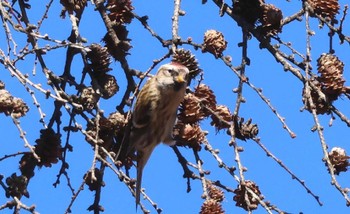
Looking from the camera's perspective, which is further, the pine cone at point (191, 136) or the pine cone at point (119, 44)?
the pine cone at point (119, 44)

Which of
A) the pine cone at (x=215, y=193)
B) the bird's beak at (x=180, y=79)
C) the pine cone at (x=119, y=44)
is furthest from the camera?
the pine cone at (x=119, y=44)

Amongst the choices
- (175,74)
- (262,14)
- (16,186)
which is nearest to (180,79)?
(175,74)

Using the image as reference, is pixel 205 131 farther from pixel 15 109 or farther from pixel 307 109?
pixel 15 109

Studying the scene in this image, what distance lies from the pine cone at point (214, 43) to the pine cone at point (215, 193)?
0.46m

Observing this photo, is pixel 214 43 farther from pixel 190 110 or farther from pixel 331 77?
pixel 331 77

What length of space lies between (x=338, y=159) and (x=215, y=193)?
15.9 inches

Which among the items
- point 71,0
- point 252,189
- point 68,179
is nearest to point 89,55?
point 71,0

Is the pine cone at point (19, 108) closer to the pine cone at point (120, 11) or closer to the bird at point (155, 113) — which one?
the bird at point (155, 113)

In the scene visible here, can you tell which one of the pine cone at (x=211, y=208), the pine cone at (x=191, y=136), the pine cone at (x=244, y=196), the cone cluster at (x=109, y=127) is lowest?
the pine cone at (x=211, y=208)

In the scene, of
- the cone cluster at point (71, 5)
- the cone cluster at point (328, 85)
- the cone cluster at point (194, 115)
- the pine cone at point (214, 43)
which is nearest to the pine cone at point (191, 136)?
the cone cluster at point (194, 115)

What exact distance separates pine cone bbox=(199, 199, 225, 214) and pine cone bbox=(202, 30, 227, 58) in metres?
0.55

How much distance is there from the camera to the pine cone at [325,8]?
3117mm

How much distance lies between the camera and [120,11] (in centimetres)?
328

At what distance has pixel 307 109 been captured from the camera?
285 centimetres
